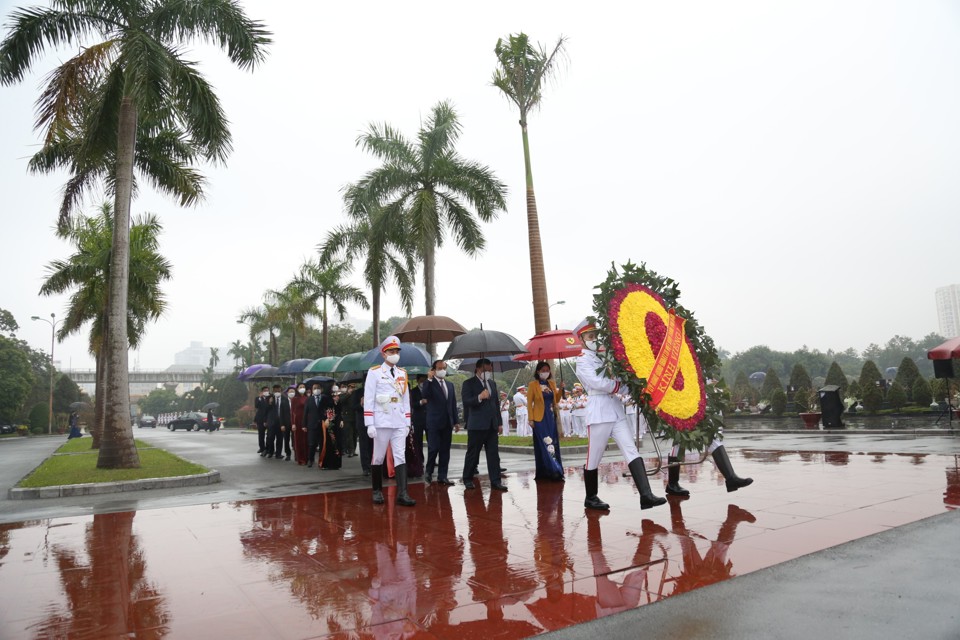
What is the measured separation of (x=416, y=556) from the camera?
5.42 metres

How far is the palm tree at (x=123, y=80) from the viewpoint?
12797 millimetres

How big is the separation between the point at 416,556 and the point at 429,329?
703 cm

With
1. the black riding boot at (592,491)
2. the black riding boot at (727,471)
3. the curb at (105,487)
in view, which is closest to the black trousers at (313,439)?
the curb at (105,487)

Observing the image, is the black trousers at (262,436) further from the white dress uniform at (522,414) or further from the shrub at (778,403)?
the shrub at (778,403)

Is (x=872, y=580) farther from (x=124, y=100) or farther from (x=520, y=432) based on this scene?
(x=520, y=432)

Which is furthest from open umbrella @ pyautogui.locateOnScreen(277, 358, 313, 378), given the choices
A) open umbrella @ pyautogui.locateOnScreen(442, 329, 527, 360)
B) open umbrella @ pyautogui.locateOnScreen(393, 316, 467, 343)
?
open umbrella @ pyautogui.locateOnScreen(442, 329, 527, 360)

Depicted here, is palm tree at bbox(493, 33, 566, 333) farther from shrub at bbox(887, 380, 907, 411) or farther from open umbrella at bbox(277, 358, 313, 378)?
shrub at bbox(887, 380, 907, 411)

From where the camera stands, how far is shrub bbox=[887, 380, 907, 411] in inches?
1065

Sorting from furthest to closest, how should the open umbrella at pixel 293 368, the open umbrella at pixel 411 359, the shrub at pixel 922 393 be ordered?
the shrub at pixel 922 393, the open umbrella at pixel 293 368, the open umbrella at pixel 411 359

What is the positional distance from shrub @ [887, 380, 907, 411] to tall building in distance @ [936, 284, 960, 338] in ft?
413

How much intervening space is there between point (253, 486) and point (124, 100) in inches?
345

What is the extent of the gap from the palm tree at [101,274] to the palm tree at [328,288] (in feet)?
35.8

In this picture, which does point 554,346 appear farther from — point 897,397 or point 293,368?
point 897,397

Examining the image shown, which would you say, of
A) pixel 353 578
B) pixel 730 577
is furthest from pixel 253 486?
pixel 730 577
